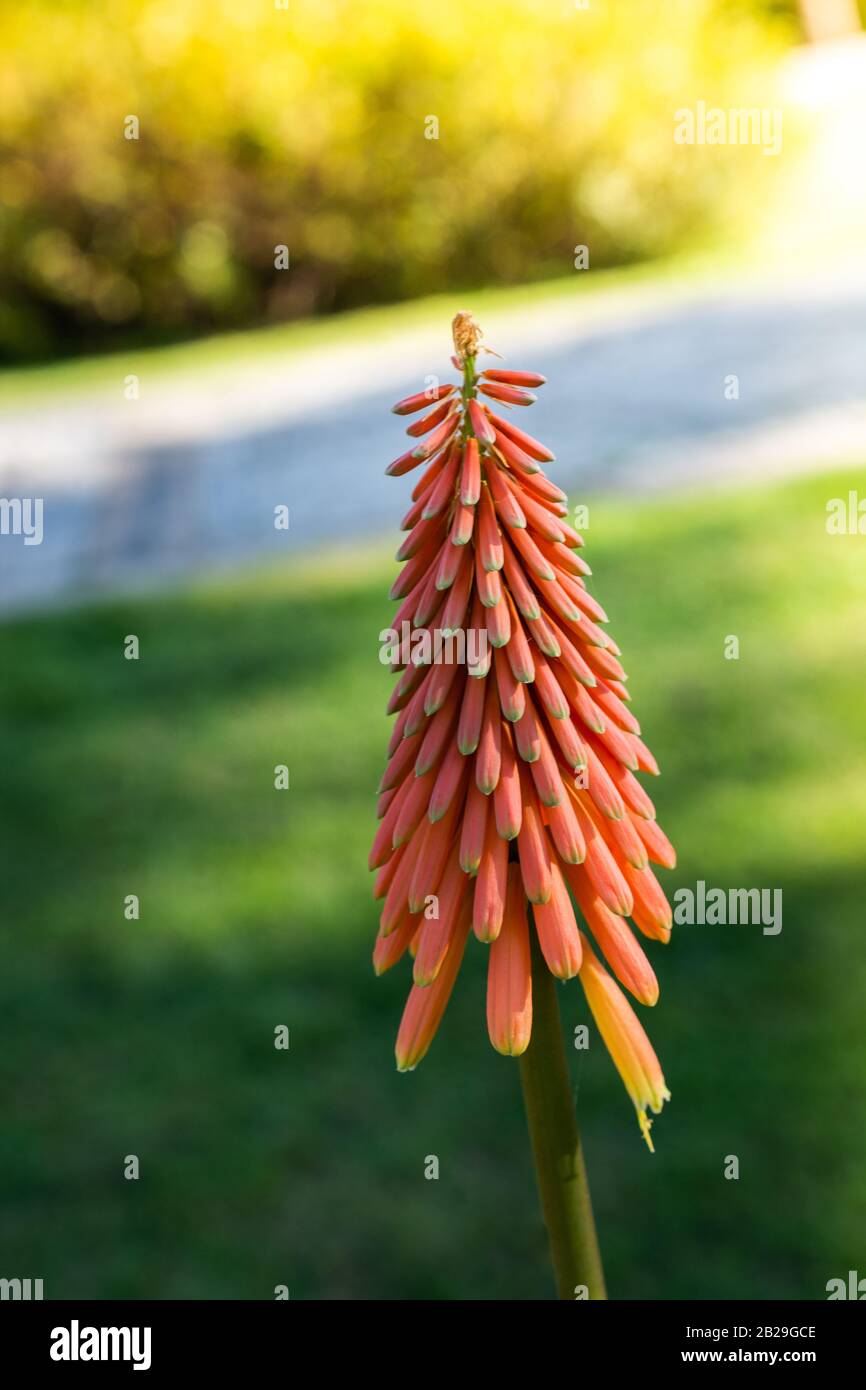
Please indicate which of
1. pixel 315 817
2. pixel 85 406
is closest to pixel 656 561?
pixel 315 817

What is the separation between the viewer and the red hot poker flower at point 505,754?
1057mm

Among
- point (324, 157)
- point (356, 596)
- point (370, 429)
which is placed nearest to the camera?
point (356, 596)

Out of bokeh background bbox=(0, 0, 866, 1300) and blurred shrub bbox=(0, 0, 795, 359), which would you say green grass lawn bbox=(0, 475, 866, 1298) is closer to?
bokeh background bbox=(0, 0, 866, 1300)

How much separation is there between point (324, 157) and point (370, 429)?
4.17 m

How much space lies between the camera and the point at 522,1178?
13.4 feet

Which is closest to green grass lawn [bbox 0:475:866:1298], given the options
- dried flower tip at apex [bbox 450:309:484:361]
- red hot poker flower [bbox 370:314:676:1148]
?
red hot poker flower [bbox 370:314:676:1148]

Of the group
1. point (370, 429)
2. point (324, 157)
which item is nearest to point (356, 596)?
point (370, 429)

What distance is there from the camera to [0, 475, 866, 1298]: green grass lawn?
3869mm

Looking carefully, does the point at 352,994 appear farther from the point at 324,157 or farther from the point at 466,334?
the point at 324,157

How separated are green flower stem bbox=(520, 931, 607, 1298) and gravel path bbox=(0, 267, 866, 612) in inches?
293

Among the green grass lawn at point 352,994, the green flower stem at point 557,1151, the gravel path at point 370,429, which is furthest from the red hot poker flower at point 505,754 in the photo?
the gravel path at point 370,429

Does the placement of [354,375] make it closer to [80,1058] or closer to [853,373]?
[853,373]

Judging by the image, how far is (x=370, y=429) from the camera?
9719 millimetres
